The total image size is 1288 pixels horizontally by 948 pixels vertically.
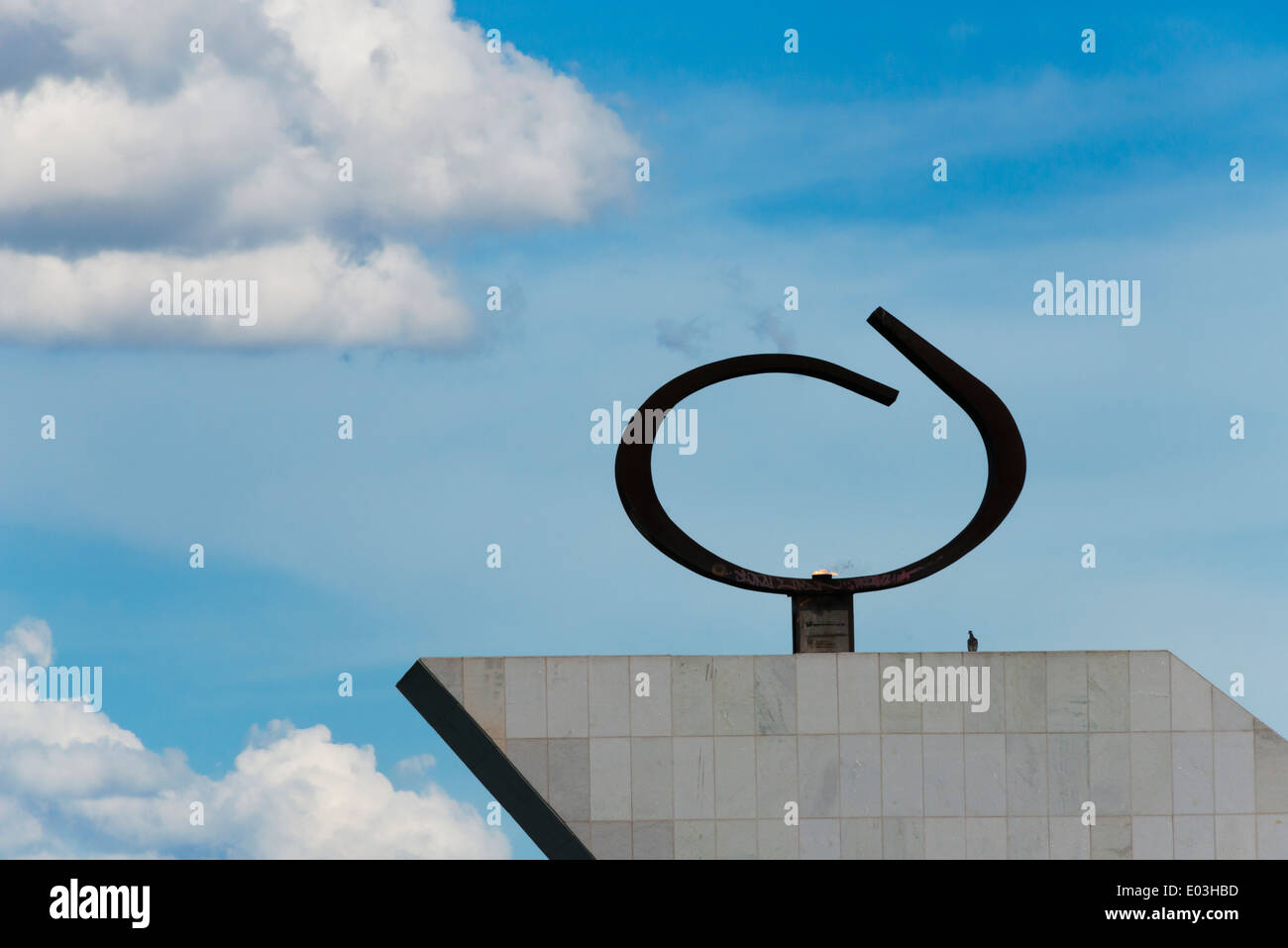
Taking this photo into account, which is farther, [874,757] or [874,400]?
[874,400]

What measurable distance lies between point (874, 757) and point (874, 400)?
4576 millimetres

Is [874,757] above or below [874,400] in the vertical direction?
below

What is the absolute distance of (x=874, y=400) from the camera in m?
22.2

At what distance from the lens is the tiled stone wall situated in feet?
70.6

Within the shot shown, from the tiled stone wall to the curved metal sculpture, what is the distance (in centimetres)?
106

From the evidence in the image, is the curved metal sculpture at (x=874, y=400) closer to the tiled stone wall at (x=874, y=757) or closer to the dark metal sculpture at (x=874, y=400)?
the dark metal sculpture at (x=874, y=400)

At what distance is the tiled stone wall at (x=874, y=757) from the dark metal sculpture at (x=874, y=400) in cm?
105

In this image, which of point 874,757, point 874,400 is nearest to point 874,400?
point 874,400

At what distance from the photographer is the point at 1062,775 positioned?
2173 cm

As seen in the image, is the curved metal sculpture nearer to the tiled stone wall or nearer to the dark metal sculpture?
the dark metal sculpture

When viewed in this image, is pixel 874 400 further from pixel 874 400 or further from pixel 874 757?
pixel 874 757

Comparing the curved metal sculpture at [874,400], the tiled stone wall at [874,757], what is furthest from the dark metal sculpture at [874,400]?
the tiled stone wall at [874,757]
